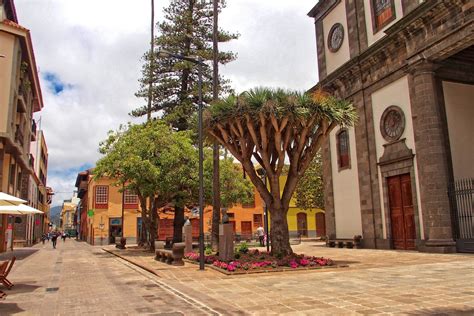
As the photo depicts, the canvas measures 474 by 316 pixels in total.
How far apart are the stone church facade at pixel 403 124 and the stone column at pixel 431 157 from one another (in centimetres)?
4

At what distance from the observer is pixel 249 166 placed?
14461 millimetres

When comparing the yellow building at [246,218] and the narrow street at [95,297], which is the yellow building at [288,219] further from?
the narrow street at [95,297]

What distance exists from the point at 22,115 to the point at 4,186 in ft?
20.5

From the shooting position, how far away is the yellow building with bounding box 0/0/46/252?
2312 centimetres

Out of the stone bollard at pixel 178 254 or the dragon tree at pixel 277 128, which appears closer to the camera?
the dragon tree at pixel 277 128

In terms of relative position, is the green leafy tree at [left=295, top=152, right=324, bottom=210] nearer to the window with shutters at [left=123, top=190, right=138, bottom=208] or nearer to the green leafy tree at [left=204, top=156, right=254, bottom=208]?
the green leafy tree at [left=204, top=156, right=254, bottom=208]

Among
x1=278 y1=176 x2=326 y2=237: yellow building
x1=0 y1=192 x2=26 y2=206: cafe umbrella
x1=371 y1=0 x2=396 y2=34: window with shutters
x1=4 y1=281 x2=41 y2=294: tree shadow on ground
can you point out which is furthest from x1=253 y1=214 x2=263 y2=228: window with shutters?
x1=0 y1=192 x2=26 y2=206: cafe umbrella

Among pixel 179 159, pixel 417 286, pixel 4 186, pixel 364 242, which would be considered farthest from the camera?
pixel 4 186

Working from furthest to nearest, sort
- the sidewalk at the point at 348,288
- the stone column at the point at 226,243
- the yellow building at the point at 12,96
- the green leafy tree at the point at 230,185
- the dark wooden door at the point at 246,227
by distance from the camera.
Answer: the dark wooden door at the point at 246,227 → the green leafy tree at the point at 230,185 → the yellow building at the point at 12,96 → the stone column at the point at 226,243 → the sidewalk at the point at 348,288

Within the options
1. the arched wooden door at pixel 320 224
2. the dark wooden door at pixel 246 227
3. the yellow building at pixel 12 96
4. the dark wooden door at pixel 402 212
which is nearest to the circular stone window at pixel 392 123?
the dark wooden door at pixel 402 212

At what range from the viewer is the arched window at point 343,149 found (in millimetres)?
23141

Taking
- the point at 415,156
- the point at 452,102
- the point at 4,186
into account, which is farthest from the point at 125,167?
the point at 452,102

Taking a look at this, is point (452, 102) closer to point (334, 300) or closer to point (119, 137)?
point (334, 300)

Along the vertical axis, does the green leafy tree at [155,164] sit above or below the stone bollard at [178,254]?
above
